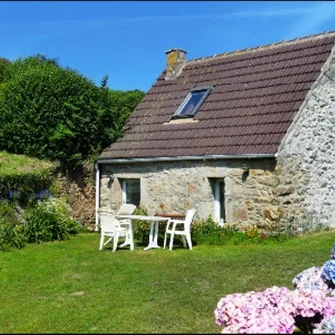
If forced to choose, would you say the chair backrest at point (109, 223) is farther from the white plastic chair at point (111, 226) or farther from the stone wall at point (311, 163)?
the stone wall at point (311, 163)

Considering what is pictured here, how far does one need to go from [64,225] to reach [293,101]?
732 centimetres

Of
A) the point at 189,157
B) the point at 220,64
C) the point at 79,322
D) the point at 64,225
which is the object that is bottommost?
the point at 79,322

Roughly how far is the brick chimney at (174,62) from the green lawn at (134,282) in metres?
7.97

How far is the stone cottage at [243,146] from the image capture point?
13984 mm

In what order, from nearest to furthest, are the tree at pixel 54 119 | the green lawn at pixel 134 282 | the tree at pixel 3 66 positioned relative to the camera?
1. the green lawn at pixel 134 282
2. the tree at pixel 54 119
3. the tree at pixel 3 66

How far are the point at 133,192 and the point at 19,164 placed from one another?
362 centimetres

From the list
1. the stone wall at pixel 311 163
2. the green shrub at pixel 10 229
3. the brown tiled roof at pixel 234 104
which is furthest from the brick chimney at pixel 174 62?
the green shrub at pixel 10 229

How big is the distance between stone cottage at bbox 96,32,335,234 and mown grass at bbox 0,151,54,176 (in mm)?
1875

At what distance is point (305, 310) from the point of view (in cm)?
557

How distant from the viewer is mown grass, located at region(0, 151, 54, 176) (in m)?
15.4

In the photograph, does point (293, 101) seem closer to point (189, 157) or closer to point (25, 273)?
point (189, 157)

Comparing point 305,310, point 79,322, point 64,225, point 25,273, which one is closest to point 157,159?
point 64,225

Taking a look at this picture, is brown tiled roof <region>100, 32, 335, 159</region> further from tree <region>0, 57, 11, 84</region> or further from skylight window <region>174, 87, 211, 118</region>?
tree <region>0, 57, 11, 84</region>

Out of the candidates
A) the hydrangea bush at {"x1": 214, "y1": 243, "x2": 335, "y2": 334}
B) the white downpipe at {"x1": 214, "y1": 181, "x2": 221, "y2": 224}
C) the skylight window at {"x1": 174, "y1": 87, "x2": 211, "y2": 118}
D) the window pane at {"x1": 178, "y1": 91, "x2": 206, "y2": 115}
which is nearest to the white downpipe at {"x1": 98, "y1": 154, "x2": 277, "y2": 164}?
the white downpipe at {"x1": 214, "y1": 181, "x2": 221, "y2": 224}
